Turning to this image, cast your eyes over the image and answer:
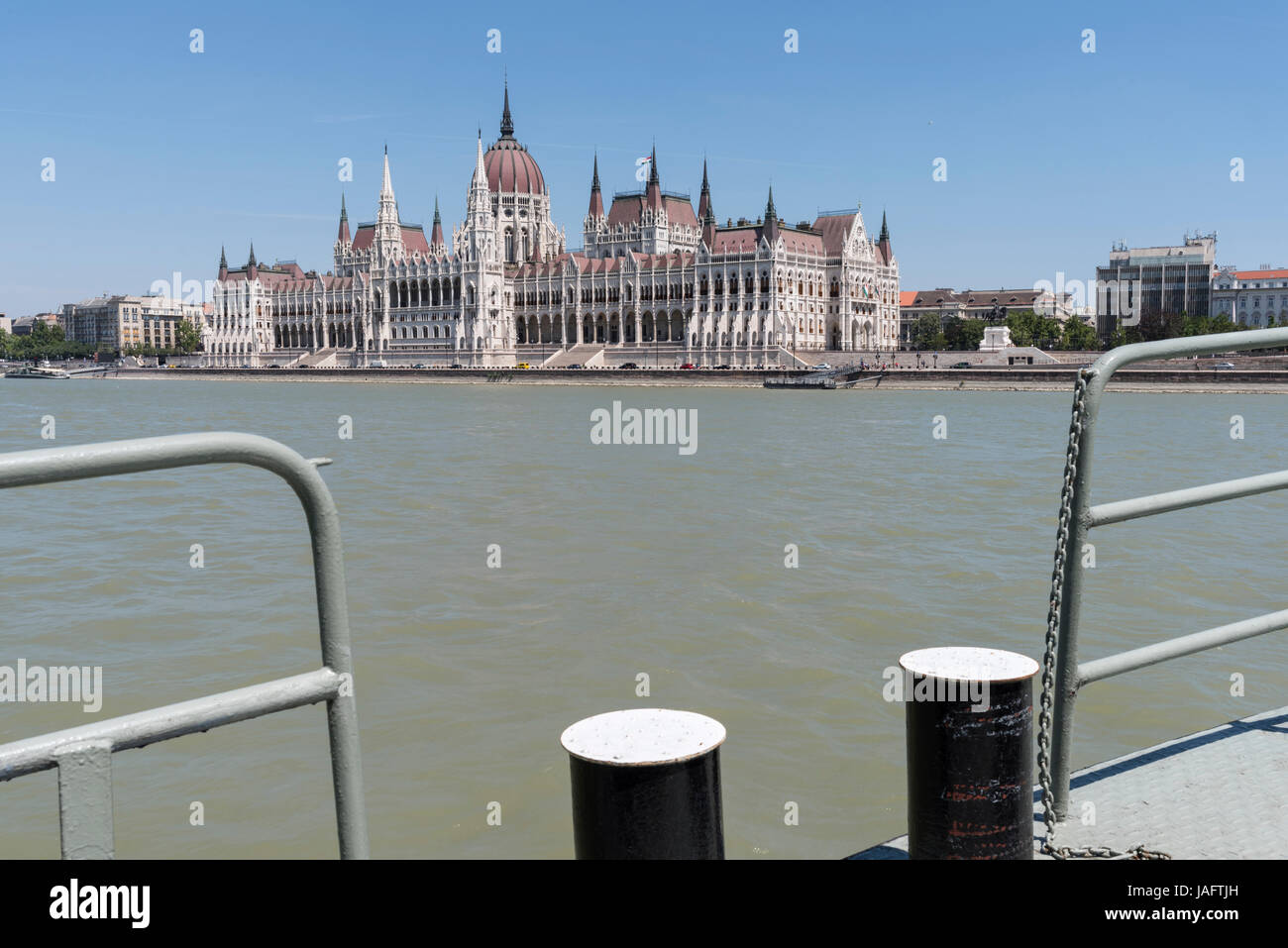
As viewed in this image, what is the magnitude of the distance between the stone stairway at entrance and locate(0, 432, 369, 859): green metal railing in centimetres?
8203

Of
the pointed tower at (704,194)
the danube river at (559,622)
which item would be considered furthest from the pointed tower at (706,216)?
the danube river at (559,622)

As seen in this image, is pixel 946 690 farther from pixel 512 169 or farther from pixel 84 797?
pixel 512 169

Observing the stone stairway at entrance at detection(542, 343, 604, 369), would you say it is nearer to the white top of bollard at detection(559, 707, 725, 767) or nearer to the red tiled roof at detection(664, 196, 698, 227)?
the red tiled roof at detection(664, 196, 698, 227)

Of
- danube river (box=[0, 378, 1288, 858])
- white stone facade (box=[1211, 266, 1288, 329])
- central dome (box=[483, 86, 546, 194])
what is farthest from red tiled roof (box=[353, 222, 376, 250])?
danube river (box=[0, 378, 1288, 858])

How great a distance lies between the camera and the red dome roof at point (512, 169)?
341 ft

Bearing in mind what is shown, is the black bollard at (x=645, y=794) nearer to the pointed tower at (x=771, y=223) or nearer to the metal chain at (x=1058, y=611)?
the metal chain at (x=1058, y=611)

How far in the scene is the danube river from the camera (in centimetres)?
544

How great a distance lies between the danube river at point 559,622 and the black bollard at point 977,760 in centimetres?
231

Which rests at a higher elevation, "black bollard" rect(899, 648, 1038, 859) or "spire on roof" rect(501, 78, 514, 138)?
"spire on roof" rect(501, 78, 514, 138)

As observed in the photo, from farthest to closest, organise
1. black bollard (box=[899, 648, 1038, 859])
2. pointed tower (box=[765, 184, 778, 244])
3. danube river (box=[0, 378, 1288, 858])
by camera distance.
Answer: pointed tower (box=[765, 184, 778, 244])
danube river (box=[0, 378, 1288, 858])
black bollard (box=[899, 648, 1038, 859])

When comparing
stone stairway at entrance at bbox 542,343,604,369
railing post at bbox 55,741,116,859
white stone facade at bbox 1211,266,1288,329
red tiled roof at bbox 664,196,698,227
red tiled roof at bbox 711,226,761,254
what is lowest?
railing post at bbox 55,741,116,859

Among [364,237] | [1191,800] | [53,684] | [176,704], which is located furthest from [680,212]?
[176,704]
